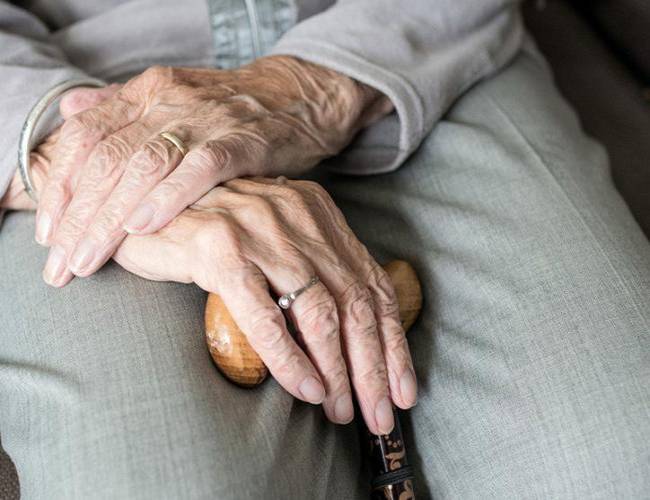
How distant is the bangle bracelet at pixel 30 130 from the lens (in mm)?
770

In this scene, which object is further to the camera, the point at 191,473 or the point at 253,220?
the point at 253,220

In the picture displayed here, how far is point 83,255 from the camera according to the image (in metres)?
0.68

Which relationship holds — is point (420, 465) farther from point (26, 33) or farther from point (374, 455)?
point (26, 33)

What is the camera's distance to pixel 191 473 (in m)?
0.58

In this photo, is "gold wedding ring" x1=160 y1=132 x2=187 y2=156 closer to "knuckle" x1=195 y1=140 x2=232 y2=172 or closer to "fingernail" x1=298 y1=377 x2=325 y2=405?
"knuckle" x1=195 y1=140 x2=232 y2=172

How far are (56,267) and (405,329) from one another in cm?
37

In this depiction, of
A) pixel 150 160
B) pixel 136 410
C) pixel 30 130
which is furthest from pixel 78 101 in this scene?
pixel 136 410

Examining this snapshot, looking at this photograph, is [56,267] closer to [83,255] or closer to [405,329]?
[83,255]

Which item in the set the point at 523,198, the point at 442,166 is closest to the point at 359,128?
the point at 442,166

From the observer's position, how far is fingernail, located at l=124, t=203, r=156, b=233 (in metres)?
0.67

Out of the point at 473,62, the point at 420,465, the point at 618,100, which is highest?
the point at 473,62

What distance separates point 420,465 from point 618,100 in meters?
0.82

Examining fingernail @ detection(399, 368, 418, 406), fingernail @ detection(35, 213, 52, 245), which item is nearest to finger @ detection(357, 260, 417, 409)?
fingernail @ detection(399, 368, 418, 406)

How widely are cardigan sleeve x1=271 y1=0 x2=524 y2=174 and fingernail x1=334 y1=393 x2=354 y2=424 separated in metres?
0.34
